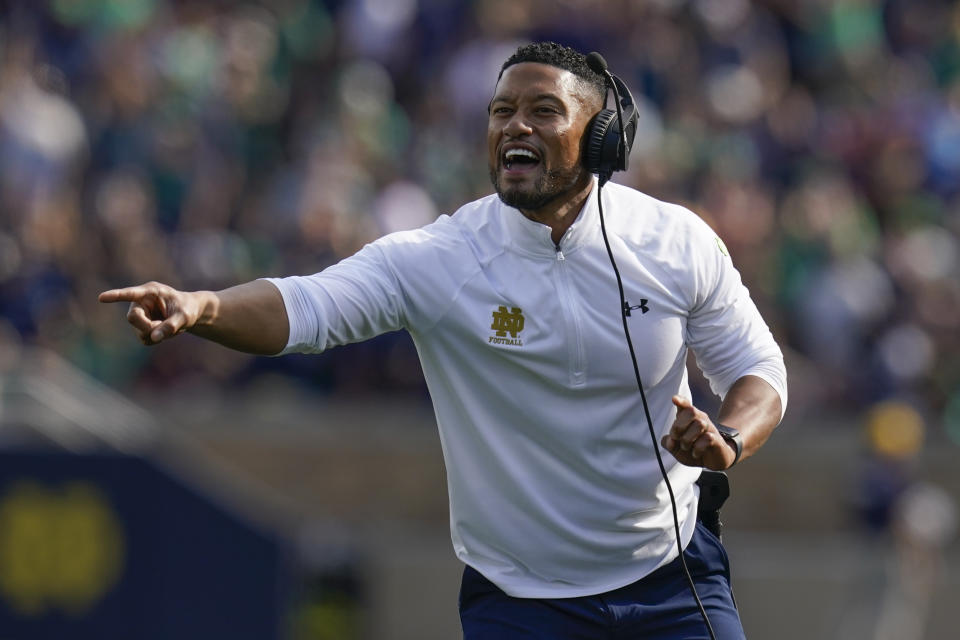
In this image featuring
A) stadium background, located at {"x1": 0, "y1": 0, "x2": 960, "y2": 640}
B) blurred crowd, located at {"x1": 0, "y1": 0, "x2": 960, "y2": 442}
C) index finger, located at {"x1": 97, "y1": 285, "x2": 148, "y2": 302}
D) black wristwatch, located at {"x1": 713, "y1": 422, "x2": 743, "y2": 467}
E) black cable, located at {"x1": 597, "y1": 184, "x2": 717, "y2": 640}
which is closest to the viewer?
index finger, located at {"x1": 97, "y1": 285, "x2": 148, "y2": 302}

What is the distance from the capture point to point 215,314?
4.18 meters

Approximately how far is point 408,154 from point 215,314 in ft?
26.9

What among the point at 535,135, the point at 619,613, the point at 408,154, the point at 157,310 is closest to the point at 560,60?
the point at 535,135

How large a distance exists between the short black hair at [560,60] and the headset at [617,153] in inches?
1.0

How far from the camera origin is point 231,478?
10578 mm

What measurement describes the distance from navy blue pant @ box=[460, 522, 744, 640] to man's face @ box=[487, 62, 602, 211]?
109cm

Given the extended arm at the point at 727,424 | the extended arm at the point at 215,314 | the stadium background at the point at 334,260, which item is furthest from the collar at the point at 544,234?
the stadium background at the point at 334,260

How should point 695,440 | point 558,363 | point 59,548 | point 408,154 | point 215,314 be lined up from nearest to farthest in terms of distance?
point 695,440, point 215,314, point 558,363, point 59,548, point 408,154

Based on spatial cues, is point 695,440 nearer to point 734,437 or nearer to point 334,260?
point 734,437

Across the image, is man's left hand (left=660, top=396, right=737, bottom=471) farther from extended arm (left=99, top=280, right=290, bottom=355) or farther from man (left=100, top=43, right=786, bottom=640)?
extended arm (left=99, top=280, right=290, bottom=355)

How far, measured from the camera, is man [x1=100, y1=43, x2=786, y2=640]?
178 inches

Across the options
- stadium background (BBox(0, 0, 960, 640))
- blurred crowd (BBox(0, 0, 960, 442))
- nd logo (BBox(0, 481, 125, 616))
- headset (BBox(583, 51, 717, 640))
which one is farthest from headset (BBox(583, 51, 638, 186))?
blurred crowd (BBox(0, 0, 960, 442))

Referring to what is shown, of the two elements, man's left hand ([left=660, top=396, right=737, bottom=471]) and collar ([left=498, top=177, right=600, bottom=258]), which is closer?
man's left hand ([left=660, top=396, right=737, bottom=471])

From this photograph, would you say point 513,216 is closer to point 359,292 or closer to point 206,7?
point 359,292
